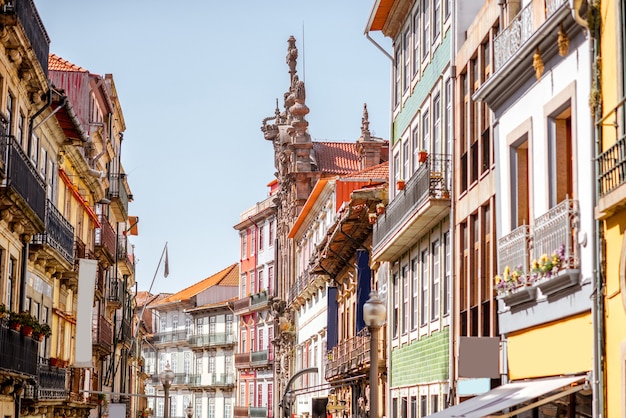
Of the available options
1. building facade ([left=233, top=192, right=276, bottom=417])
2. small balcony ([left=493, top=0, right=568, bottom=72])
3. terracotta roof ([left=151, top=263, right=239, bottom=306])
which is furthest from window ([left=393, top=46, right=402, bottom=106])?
terracotta roof ([left=151, top=263, right=239, bottom=306])

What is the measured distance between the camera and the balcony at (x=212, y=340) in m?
94.5

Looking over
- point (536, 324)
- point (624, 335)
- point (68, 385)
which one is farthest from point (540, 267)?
point (68, 385)

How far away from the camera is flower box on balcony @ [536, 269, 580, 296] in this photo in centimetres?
1599

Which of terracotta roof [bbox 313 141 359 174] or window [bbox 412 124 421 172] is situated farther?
terracotta roof [bbox 313 141 359 174]

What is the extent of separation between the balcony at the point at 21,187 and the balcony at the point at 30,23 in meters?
1.82

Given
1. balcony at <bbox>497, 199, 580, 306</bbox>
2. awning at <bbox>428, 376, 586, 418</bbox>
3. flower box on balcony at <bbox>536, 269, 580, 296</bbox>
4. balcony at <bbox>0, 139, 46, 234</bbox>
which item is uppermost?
balcony at <bbox>0, 139, 46, 234</bbox>

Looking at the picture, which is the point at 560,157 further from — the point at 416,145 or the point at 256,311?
the point at 256,311

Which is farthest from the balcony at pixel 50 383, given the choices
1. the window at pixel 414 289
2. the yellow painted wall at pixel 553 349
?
the yellow painted wall at pixel 553 349

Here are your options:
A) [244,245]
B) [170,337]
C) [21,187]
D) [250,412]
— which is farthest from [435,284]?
[170,337]

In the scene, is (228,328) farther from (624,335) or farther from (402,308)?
(624,335)

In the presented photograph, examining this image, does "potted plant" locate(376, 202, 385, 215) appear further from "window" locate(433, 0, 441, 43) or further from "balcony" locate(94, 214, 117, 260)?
"balcony" locate(94, 214, 117, 260)

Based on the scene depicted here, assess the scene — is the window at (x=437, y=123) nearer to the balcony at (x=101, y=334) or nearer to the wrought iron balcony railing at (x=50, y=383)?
the wrought iron balcony railing at (x=50, y=383)

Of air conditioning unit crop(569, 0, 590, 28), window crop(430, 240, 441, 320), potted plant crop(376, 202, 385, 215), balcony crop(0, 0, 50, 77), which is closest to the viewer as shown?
air conditioning unit crop(569, 0, 590, 28)

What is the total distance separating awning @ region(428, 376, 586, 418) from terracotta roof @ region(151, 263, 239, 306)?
83.4m
